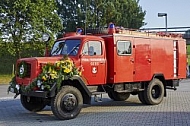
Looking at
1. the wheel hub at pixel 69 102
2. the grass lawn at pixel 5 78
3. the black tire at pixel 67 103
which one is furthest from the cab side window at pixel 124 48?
the grass lawn at pixel 5 78

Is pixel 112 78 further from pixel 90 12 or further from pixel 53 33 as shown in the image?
pixel 90 12

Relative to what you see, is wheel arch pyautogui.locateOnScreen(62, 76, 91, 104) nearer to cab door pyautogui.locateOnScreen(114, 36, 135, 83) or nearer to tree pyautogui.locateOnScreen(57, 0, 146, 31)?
cab door pyautogui.locateOnScreen(114, 36, 135, 83)

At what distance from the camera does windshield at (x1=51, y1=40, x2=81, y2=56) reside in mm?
11391

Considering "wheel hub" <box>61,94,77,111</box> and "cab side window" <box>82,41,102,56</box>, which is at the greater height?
"cab side window" <box>82,41,102,56</box>

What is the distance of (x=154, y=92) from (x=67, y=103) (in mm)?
4528

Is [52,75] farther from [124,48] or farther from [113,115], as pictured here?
[124,48]

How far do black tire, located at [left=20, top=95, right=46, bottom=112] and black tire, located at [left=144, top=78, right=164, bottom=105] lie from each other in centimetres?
391

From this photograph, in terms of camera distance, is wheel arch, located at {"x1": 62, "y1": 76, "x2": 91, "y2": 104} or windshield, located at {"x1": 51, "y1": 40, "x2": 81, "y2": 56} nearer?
wheel arch, located at {"x1": 62, "y1": 76, "x2": 91, "y2": 104}

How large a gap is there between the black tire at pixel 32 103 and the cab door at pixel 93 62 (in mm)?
1893

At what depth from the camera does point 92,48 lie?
1164 centimetres

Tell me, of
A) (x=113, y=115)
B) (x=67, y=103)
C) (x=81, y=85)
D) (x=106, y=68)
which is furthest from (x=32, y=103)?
(x=113, y=115)

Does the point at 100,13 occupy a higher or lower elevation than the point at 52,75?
higher

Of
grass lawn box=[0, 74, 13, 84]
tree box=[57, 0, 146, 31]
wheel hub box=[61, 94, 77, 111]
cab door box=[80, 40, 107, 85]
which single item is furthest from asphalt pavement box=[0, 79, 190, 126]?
tree box=[57, 0, 146, 31]

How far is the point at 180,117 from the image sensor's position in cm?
1053
